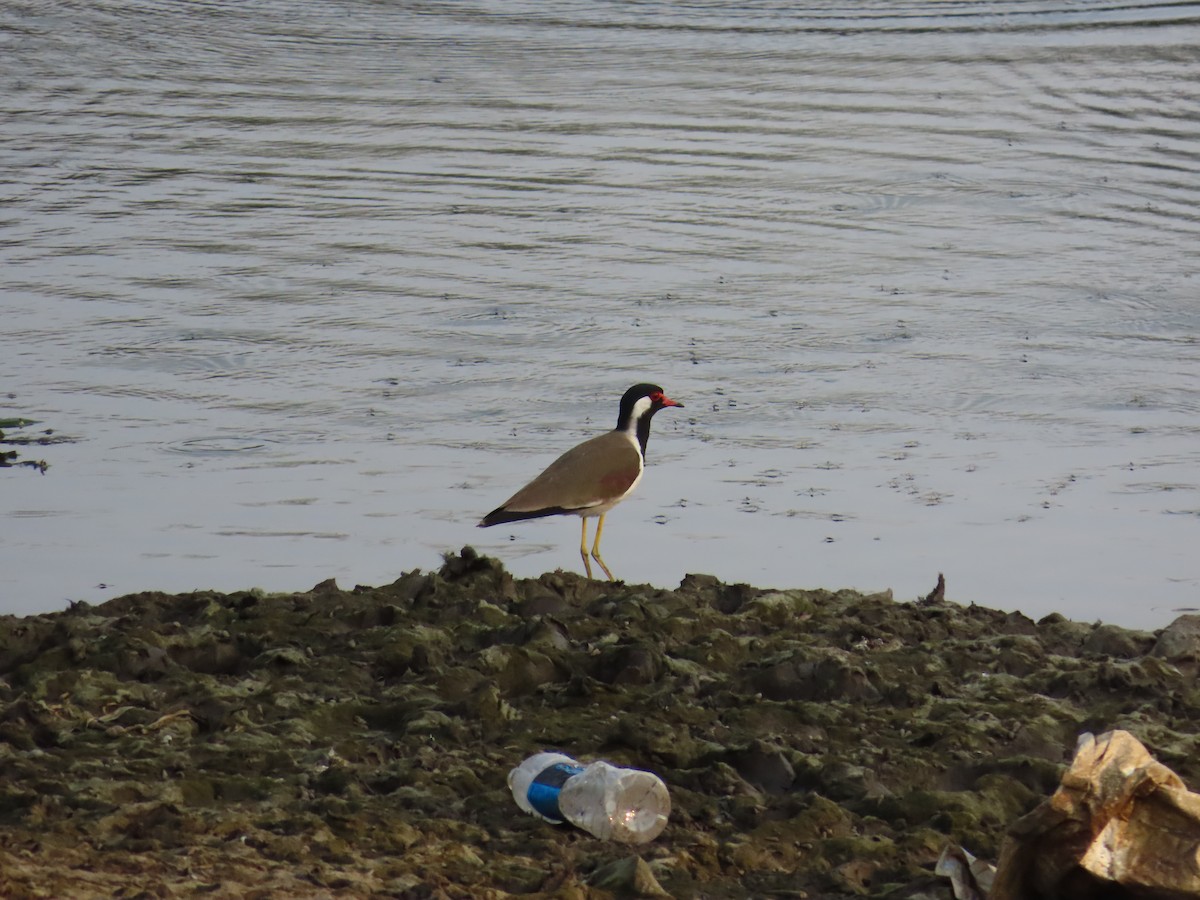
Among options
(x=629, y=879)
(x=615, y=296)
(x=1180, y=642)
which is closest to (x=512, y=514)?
(x=1180, y=642)

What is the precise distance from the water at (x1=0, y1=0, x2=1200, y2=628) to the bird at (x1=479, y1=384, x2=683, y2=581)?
308 mm

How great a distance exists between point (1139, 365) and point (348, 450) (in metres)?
5.01

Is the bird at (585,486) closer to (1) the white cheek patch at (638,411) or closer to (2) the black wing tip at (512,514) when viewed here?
(2) the black wing tip at (512,514)

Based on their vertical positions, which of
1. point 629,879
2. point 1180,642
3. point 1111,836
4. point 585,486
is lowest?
point 1180,642

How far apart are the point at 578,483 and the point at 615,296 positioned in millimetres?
4395

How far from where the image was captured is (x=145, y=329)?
12.3m

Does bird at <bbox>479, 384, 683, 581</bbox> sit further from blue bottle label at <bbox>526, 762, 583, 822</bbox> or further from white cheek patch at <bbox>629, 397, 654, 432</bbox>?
blue bottle label at <bbox>526, 762, 583, 822</bbox>

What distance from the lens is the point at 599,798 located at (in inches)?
205

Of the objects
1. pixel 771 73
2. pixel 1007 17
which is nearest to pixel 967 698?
pixel 771 73

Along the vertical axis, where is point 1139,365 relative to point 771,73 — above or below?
below

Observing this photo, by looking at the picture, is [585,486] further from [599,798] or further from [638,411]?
[599,798]

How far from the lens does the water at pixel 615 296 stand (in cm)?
917

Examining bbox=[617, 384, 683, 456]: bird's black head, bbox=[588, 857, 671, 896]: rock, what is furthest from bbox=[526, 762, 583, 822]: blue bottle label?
bbox=[617, 384, 683, 456]: bird's black head

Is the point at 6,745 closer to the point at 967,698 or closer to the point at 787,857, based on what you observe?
the point at 787,857
